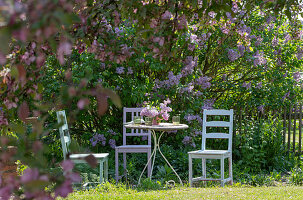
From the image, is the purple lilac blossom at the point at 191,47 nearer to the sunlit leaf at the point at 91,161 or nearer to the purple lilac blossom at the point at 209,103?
the purple lilac blossom at the point at 209,103

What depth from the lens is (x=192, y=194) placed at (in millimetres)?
Result: 4242

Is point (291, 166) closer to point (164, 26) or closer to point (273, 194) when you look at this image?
point (273, 194)

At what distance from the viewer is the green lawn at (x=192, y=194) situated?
4098 millimetres

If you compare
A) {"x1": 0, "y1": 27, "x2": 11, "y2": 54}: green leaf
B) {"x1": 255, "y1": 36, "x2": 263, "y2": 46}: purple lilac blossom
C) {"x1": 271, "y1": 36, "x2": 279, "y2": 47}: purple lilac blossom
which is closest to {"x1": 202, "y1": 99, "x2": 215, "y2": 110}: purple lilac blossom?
{"x1": 255, "y1": 36, "x2": 263, "y2": 46}: purple lilac blossom

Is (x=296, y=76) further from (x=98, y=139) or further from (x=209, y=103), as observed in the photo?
(x=98, y=139)

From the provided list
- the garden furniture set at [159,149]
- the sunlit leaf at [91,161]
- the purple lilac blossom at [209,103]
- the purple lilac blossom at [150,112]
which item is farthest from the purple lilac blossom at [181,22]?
the purple lilac blossom at [209,103]

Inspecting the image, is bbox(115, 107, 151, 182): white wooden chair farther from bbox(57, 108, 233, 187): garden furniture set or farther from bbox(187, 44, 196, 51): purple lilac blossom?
bbox(187, 44, 196, 51): purple lilac blossom

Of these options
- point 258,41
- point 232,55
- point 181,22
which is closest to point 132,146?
point 232,55

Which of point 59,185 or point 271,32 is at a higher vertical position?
point 271,32

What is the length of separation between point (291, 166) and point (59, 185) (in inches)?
238

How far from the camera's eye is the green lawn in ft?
13.4

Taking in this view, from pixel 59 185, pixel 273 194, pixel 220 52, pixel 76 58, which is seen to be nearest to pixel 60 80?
pixel 76 58

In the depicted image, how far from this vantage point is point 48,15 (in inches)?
32.6

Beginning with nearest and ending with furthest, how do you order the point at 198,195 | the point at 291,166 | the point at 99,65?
the point at 198,195, the point at 99,65, the point at 291,166
